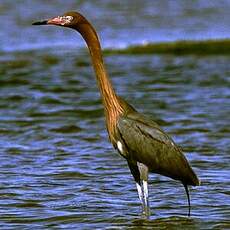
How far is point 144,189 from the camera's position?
341 inches

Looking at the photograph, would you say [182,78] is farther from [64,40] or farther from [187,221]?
[187,221]

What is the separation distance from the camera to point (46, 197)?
965 centimetres

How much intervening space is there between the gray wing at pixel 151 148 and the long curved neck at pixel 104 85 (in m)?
0.09

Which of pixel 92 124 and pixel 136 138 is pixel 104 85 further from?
pixel 92 124

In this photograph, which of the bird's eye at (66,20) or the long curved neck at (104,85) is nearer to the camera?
the long curved neck at (104,85)

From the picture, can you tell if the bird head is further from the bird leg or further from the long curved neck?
the bird leg

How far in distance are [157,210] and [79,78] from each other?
821 cm

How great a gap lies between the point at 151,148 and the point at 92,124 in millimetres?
5011

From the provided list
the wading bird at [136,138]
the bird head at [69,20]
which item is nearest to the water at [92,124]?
the wading bird at [136,138]

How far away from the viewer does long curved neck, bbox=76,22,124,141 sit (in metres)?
8.73

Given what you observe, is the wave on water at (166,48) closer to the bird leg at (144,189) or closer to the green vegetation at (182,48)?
the green vegetation at (182,48)

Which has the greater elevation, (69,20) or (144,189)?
(69,20)

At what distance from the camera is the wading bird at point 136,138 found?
864 cm

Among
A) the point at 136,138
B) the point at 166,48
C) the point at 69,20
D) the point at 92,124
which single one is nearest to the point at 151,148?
the point at 136,138
